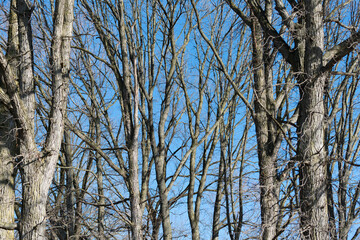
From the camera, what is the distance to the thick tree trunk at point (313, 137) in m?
4.96

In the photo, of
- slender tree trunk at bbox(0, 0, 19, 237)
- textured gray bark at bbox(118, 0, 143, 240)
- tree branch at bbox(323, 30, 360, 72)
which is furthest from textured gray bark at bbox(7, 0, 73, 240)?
tree branch at bbox(323, 30, 360, 72)

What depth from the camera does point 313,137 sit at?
5.17 m

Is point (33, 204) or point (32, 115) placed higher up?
point (32, 115)

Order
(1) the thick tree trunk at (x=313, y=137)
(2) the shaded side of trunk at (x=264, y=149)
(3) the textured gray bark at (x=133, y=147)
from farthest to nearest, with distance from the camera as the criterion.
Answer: (3) the textured gray bark at (x=133, y=147)
(2) the shaded side of trunk at (x=264, y=149)
(1) the thick tree trunk at (x=313, y=137)

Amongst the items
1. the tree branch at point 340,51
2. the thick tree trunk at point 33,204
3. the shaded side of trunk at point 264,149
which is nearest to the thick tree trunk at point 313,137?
the tree branch at point 340,51

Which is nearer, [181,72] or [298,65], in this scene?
[298,65]

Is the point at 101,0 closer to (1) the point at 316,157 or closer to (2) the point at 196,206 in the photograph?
(2) the point at 196,206

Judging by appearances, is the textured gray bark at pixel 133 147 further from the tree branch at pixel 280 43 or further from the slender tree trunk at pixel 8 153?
the tree branch at pixel 280 43

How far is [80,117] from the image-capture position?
13.2m

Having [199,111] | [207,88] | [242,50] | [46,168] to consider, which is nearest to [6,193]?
[46,168]

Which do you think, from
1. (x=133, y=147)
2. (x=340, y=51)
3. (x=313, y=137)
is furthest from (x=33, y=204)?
(x=340, y=51)

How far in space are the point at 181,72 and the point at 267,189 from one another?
19.5ft

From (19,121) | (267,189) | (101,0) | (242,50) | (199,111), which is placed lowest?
(267,189)

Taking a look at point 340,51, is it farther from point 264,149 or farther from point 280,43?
point 264,149
